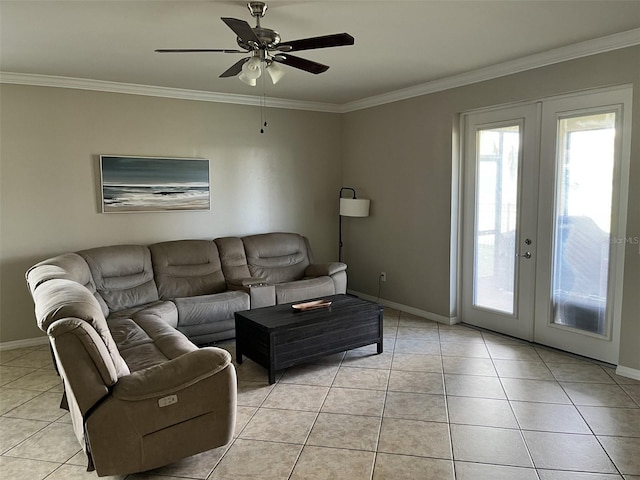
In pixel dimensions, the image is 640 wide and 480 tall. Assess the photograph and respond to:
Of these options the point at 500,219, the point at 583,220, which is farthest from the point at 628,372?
the point at 500,219

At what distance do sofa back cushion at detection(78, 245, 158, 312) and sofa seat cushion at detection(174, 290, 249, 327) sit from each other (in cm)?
42

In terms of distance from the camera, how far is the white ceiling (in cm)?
286

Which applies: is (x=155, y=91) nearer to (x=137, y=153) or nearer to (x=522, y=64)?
(x=137, y=153)

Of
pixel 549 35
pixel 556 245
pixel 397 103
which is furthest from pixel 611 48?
pixel 397 103

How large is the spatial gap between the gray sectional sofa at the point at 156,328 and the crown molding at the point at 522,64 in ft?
6.72

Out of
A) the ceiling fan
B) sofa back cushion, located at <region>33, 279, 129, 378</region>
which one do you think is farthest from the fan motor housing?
sofa back cushion, located at <region>33, 279, 129, 378</region>

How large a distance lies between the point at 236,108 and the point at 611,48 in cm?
373

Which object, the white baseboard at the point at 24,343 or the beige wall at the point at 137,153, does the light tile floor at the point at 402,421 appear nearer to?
the white baseboard at the point at 24,343

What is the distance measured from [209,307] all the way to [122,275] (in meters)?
0.92

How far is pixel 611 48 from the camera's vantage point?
3537 mm

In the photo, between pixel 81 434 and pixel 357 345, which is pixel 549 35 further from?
pixel 81 434

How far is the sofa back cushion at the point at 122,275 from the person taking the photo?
4.37 meters

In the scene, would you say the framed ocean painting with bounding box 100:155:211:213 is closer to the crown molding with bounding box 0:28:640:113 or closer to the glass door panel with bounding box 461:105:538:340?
the crown molding with bounding box 0:28:640:113

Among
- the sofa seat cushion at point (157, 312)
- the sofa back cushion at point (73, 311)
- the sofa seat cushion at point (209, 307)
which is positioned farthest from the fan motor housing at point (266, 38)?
the sofa seat cushion at point (209, 307)
